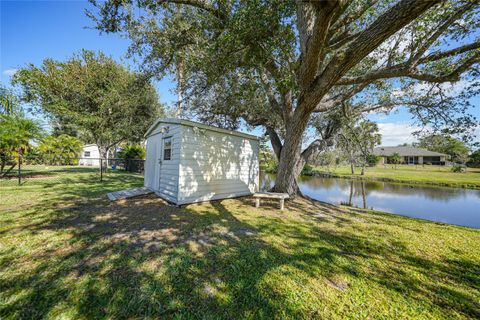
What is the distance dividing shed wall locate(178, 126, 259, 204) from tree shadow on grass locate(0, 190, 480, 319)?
65.9 inches

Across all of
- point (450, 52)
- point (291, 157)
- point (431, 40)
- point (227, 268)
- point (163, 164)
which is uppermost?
point (431, 40)

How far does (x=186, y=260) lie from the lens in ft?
7.98

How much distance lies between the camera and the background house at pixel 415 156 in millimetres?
35719

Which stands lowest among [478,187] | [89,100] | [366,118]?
[478,187]

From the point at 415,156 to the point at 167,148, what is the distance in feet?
166

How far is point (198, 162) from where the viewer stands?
558 centimetres

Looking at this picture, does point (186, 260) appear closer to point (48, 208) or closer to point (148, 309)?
point (148, 309)

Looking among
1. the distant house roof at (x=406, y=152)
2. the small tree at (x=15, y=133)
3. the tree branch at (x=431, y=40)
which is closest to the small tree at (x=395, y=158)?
the distant house roof at (x=406, y=152)

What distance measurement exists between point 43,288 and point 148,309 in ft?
3.98

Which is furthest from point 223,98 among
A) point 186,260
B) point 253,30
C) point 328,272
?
point 328,272

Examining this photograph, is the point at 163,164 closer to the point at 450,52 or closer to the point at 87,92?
the point at 450,52

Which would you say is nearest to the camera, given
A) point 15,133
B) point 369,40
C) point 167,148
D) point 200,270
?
point 200,270

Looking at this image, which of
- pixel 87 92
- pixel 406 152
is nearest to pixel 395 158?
pixel 406 152

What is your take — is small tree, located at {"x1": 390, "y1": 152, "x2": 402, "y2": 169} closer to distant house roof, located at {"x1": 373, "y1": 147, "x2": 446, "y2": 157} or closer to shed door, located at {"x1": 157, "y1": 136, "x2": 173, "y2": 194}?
distant house roof, located at {"x1": 373, "y1": 147, "x2": 446, "y2": 157}
